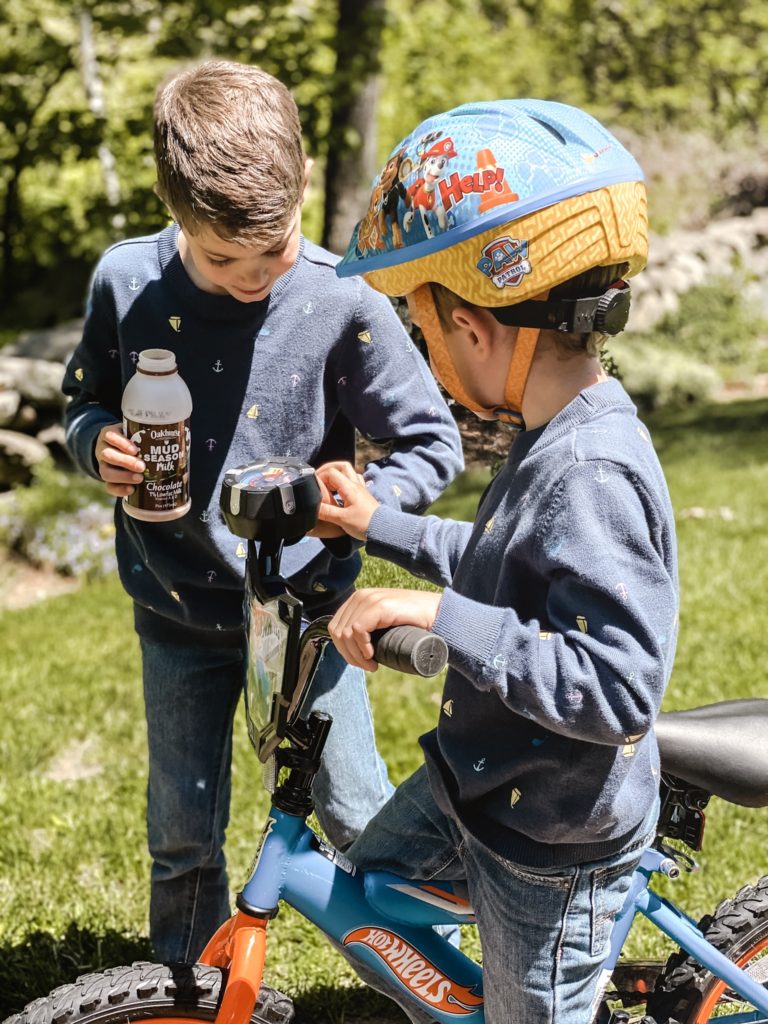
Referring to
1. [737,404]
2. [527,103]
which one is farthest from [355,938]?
[737,404]

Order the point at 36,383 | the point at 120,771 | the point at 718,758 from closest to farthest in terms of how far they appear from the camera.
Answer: the point at 718,758
the point at 120,771
the point at 36,383

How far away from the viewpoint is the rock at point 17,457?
8008 mm

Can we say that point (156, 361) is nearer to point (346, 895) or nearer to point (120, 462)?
point (120, 462)

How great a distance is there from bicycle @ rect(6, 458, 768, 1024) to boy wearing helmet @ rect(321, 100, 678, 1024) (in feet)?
0.42

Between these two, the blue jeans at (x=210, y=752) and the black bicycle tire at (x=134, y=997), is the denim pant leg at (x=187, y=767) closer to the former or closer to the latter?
the blue jeans at (x=210, y=752)

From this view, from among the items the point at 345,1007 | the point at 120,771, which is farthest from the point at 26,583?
the point at 345,1007

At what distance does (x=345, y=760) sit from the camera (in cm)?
240

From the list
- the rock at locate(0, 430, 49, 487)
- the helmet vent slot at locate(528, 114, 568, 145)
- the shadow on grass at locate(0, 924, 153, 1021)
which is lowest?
the rock at locate(0, 430, 49, 487)

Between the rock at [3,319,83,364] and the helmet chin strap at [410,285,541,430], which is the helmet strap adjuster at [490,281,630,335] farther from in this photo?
A: the rock at [3,319,83,364]

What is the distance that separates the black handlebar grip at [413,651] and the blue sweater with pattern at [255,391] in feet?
2.18

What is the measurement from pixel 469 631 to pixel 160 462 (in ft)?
2.44

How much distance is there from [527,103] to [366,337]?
2.12 feet

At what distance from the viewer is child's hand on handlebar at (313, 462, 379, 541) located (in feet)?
6.65

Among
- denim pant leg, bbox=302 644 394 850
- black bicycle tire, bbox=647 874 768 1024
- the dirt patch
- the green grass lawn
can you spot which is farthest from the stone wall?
black bicycle tire, bbox=647 874 768 1024
